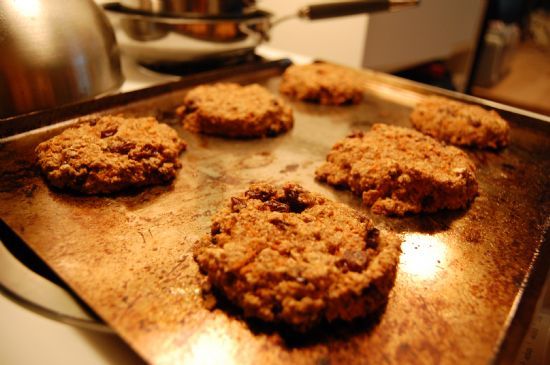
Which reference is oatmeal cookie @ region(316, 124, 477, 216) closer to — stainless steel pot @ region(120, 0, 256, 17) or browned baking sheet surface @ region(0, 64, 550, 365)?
browned baking sheet surface @ region(0, 64, 550, 365)

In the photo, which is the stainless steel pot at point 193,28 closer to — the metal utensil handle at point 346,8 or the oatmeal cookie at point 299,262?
the metal utensil handle at point 346,8

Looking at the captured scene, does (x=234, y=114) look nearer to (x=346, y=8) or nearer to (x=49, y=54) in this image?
(x=49, y=54)

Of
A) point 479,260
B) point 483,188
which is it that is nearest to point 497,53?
point 483,188

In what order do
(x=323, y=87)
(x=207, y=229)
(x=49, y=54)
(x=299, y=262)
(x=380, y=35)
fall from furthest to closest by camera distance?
(x=380, y=35), (x=323, y=87), (x=49, y=54), (x=207, y=229), (x=299, y=262)

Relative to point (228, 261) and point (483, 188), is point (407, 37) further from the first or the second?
point (228, 261)

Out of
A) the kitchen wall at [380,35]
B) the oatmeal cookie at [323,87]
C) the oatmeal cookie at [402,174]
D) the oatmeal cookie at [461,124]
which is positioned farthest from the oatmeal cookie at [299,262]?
the kitchen wall at [380,35]

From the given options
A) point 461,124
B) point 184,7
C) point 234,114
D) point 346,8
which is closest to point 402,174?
point 461,124
